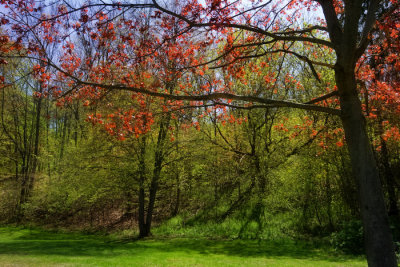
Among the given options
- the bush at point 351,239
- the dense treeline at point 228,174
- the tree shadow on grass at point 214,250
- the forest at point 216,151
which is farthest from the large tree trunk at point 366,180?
the bush at point 351,239

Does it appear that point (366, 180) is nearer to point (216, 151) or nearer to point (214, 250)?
point (214, 250)

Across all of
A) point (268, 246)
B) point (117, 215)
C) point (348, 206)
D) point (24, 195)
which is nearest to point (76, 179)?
point (117, 215)

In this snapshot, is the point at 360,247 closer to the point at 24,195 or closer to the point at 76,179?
the point at 76,179

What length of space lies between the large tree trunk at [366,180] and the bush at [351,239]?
5449mm

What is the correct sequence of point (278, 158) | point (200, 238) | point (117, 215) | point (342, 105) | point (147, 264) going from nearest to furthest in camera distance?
1. point (342, 105)
2. point (147, 264)
3. point (200, 238)
4. point (278, 158)
5. point (117, 215)

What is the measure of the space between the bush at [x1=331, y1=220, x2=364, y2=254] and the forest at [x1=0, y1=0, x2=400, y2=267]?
30 mm

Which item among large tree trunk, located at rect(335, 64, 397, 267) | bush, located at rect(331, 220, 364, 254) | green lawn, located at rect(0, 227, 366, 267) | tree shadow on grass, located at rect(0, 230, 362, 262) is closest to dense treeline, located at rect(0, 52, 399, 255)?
bush, located at rect(331, 220, 364, 254)

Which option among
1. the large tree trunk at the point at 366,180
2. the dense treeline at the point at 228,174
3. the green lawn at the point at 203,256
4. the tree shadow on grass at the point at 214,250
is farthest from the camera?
the dense treeline at the point at 228,174

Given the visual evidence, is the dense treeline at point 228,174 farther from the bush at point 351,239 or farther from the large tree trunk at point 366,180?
the large tree trunk at point 366,180

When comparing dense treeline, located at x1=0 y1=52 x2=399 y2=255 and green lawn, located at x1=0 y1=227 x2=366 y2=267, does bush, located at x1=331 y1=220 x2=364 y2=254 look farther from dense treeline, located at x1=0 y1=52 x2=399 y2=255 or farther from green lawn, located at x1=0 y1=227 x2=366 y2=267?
green lawn, located at x1=0 y1=227 x2=366 y2=267

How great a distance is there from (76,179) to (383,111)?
11.9m

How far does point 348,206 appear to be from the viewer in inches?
401

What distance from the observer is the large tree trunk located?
3359 millimetres

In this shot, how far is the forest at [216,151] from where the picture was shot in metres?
5.08
